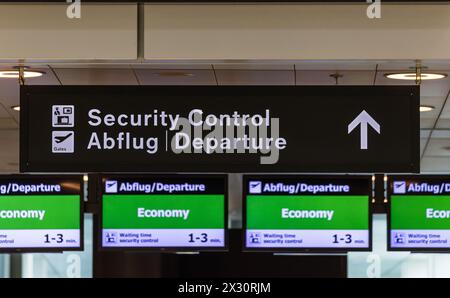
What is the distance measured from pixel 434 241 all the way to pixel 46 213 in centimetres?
284

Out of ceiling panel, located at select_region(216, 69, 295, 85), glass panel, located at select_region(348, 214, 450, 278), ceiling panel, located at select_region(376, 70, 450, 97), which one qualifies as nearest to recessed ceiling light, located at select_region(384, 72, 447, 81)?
ceiling panel, located at select_region(376, 70, 450, 97)

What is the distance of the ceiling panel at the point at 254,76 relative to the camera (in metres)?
7.34

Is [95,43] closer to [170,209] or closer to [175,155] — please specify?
[175,155]

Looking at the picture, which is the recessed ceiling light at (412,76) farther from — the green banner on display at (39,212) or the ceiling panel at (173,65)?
the green banner on display at (39,212)

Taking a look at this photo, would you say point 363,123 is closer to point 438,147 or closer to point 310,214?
point 310,214

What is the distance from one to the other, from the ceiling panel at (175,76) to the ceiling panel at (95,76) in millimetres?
95

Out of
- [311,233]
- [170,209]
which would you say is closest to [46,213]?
[170,209]

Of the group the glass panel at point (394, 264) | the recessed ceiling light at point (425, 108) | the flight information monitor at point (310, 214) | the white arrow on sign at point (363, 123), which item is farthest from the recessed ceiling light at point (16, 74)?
the glass panel at point (394, 264)

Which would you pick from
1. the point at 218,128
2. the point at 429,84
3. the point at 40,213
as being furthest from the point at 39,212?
the point at 429,84

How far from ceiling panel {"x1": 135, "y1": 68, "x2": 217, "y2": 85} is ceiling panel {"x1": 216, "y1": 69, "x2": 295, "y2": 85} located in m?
0.09

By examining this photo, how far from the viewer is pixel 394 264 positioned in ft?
56.1

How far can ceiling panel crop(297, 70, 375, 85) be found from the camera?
7352mm

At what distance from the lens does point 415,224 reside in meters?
7.20

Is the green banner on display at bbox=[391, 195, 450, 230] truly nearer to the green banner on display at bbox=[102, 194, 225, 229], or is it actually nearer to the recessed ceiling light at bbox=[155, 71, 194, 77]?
the green banner on display at bbox=[102, 194, 225, 229]
